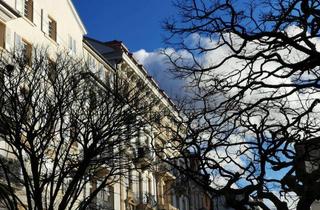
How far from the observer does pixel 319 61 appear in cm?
1208

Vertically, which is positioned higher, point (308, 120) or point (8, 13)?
point (8, 13)

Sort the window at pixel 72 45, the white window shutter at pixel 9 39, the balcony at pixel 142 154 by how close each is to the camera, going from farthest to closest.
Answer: the window at pixel 72 45 → the white window shutter at pixel 9 39 → the balcony at pixel 142 154

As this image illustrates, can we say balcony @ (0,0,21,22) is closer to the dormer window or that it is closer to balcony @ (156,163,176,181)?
the dormer window

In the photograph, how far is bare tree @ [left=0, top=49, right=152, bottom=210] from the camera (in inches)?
912

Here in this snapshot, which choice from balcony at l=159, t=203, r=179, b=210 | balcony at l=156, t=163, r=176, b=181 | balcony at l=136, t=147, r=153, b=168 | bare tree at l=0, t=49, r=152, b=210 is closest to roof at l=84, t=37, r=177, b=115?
balcony at l=156, t=163, r=176, b=181

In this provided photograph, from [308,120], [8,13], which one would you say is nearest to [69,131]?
[8,13]

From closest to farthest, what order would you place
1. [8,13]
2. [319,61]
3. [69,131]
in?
1. [319,61]
2. [69,131]
3. [8,13]

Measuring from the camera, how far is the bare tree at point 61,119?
23172mm

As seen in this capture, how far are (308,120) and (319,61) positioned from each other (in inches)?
133

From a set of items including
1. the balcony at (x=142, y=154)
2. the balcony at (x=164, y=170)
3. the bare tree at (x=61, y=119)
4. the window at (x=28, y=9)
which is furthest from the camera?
the window at (x=28, y=9)

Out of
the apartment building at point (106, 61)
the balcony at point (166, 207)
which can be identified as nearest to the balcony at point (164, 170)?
the apartment building at point (106, 61)

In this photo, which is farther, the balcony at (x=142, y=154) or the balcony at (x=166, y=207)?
the balcony at (x=166, y=207)

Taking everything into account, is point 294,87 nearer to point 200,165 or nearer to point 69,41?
point 200,165

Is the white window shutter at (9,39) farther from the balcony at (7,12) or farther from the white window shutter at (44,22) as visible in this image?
the white window shutter at (44,22)
